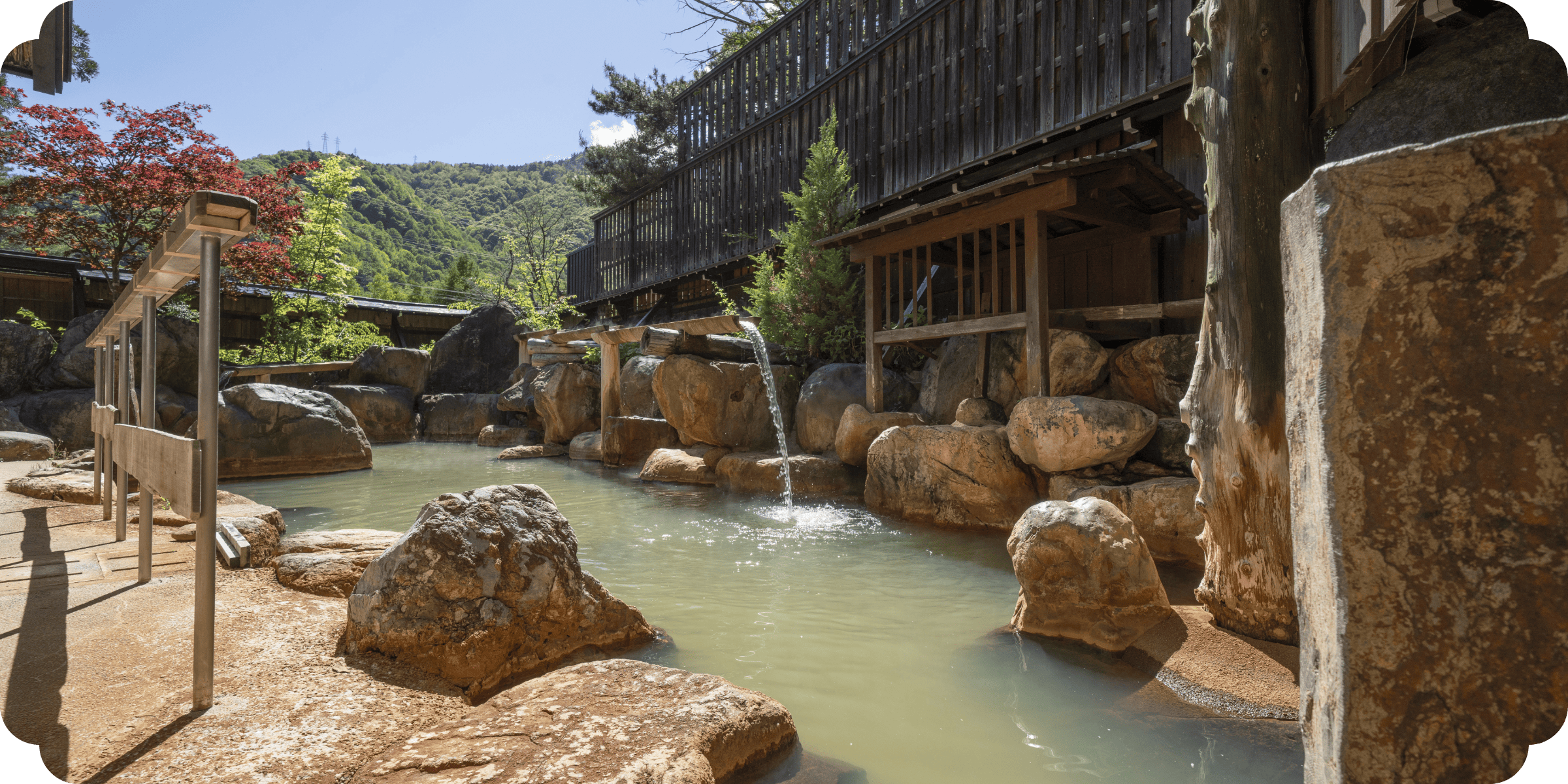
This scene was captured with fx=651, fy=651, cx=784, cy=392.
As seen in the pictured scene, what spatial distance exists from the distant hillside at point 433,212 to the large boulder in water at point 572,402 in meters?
19.8

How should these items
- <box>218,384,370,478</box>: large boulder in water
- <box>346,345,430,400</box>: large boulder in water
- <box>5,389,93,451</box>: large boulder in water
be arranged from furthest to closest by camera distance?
<box>346,345,430,400</box>: large boulder in water → <box>5,389,93,451</box>: large boulder in water → <box>218,384,370,478</box>: large boulder in water

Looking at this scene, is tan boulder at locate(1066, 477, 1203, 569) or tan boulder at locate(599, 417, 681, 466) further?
tan boulder at locate(599, 417, 681, 466)

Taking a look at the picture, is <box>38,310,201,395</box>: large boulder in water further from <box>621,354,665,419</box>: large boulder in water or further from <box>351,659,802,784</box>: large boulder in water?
<box>351,659,802,784</box>: large boulder in water

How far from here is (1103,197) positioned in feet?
23.0

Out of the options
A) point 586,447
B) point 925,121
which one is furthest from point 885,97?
point 586,447

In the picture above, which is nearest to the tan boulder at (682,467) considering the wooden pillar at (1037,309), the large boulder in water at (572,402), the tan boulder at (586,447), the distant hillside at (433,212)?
the tan boulder at (586,447)

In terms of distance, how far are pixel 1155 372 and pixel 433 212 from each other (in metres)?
65.3

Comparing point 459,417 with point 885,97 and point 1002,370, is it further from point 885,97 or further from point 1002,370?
point 1002,370

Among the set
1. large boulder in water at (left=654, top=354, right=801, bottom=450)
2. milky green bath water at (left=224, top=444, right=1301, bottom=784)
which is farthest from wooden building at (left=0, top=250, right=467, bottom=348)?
milky green bath water at (left=224, top=444, right=1301, bottom=784)

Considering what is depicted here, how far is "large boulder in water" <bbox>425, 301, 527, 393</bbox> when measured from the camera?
1897cm

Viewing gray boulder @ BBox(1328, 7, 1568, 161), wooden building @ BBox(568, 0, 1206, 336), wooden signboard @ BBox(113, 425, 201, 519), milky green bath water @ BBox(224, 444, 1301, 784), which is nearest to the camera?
wooden signboard @ BBox(113, 425, 201, 519)

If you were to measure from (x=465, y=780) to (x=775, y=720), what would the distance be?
1072mm

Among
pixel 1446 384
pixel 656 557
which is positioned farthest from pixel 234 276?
pixel 1446 384

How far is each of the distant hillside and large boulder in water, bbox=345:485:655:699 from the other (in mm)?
30716
